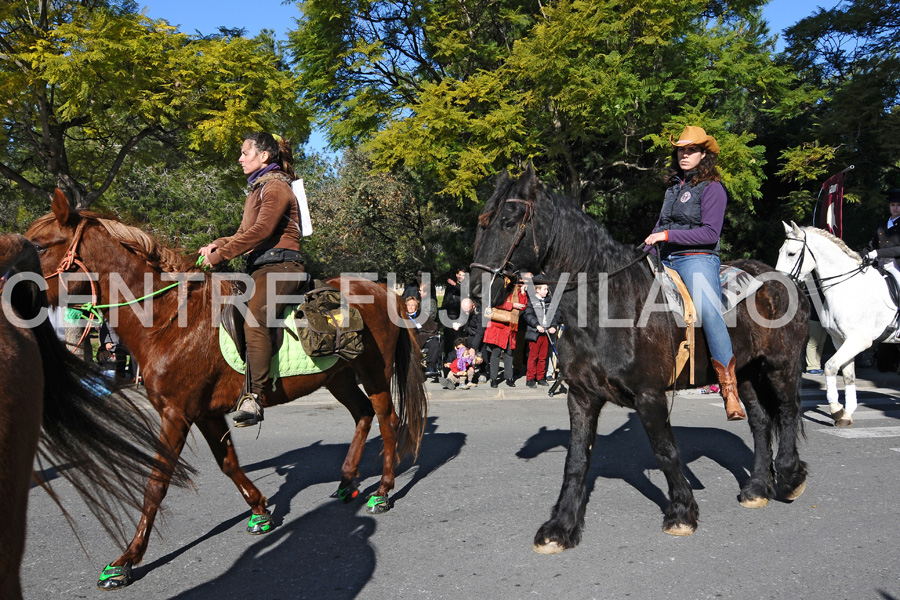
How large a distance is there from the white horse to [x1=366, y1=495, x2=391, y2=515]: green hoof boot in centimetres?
605

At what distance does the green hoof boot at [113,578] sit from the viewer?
377cm

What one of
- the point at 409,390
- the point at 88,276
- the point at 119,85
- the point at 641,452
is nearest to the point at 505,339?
the point at 641,452

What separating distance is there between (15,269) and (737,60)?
1501 cm

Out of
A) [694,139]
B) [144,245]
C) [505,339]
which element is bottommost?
[505,339]

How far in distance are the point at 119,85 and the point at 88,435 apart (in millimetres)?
12472

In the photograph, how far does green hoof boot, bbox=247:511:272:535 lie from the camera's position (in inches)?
181

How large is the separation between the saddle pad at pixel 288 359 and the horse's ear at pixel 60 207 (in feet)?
3.79

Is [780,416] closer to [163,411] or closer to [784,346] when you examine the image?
[784,346]

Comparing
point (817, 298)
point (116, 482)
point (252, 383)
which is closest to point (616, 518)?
point (252, 383)

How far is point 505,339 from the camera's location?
1164 centimetres

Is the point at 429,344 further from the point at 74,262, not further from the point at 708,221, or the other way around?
the point at 74,262

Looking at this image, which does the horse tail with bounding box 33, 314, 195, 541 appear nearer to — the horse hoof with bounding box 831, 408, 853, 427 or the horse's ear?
the horse's ear

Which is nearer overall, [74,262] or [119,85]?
[74,262]

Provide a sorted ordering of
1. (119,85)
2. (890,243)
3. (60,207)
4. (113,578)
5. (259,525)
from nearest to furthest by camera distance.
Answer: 1. (113,578)
2. (60,207)
3. (259,525)
4. (890,243)
5. (119,85)
